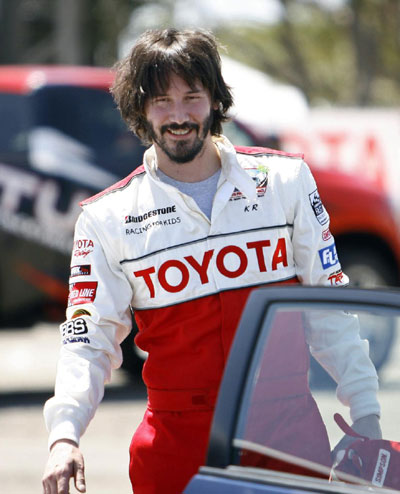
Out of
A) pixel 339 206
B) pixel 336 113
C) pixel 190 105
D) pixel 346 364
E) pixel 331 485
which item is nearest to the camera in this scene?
pixel 331 485

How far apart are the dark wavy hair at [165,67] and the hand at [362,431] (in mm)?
953

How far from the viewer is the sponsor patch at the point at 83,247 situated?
2936 millimetres

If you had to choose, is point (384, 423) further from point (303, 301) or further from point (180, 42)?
point (180, 42)

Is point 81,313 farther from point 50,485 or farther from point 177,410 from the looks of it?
point 50,485

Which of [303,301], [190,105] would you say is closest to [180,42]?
[190,105]

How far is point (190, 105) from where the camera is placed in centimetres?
290

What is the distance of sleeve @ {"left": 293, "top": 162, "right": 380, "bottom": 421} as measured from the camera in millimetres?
2494

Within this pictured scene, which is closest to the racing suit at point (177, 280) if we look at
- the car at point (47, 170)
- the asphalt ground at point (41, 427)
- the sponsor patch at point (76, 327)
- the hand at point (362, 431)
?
the sponsor patch at point (76, 327)

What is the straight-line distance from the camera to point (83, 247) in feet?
9.68

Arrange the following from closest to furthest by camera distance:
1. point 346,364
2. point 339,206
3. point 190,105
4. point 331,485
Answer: point 331,485
point 346,364
point 190,105
point 339,206

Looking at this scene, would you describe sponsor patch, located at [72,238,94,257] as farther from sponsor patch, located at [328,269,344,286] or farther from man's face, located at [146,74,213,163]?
sponsor patch, located at [328,269,344,286]

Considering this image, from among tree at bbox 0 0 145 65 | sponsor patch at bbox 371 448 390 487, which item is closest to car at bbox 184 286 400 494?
sponsor patch at bbox 371 448 390 487

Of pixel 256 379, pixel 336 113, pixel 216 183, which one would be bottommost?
pixel 256 379

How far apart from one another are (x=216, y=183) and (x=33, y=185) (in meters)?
4.76
